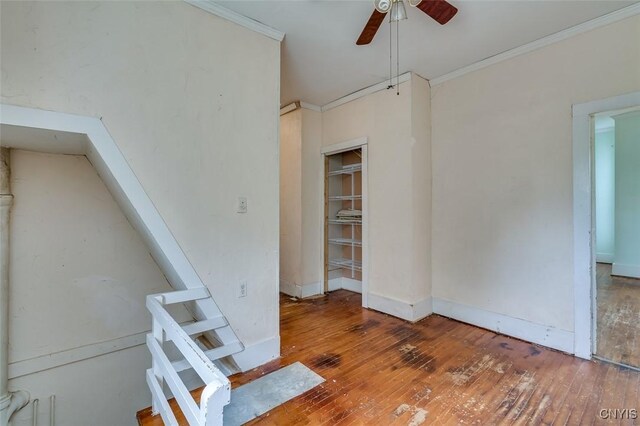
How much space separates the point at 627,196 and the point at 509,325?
4310 millimetres

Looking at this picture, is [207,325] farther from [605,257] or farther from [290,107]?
[605,257]

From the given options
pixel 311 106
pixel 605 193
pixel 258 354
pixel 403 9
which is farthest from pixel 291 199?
pixel 605 193

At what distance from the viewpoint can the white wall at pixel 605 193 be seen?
18.9ft

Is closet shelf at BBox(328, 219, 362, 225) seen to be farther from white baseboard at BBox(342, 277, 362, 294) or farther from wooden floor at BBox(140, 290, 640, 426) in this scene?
wooden floor at BBox(140, 290, 640, 426)

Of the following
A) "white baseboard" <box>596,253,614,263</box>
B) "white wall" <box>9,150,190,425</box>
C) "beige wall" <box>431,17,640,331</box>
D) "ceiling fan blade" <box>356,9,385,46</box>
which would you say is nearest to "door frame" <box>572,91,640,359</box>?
"beige wall" <box>431,17,640,331</box>

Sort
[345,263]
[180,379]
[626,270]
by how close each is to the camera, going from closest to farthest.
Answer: [180,379]
[345,263]
[626,270]

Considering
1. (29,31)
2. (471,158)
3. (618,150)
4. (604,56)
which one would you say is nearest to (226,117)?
(29,31)

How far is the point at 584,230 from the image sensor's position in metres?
2.34

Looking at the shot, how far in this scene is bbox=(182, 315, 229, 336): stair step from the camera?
185cm

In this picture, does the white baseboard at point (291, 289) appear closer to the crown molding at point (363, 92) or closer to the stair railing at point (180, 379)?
the stair railing at point (180, 379)

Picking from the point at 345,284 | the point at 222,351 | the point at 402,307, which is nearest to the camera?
the point at 222,351

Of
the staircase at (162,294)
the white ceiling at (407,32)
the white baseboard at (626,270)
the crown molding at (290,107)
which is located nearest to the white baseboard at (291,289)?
the staircase at (162,294)

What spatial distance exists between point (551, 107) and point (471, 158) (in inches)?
30.1

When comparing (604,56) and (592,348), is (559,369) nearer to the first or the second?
(592,348)
